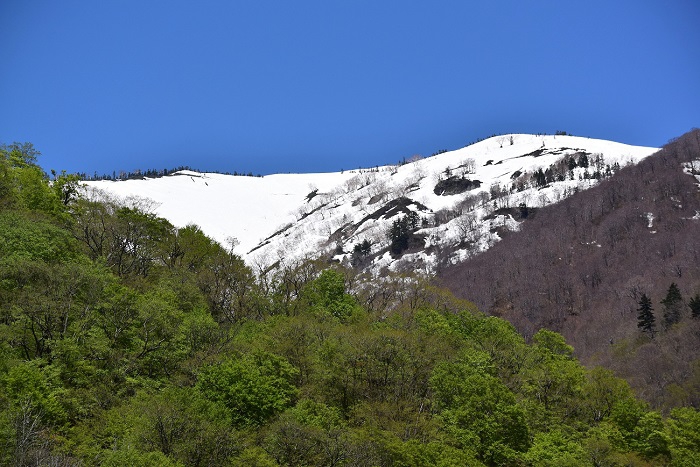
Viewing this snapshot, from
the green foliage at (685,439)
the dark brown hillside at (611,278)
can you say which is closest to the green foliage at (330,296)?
the green foliage at (685,439)

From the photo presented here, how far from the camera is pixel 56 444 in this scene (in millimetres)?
25609

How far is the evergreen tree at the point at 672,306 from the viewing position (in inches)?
4759

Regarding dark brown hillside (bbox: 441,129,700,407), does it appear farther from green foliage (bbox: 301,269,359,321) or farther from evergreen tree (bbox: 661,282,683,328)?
green foliage (bbox: 301,269,359,321)

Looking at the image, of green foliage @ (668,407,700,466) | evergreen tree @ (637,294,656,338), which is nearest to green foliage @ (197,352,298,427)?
green foliage @ (668,407,700,466)

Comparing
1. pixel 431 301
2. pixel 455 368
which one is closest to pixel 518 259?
pixel 431 301

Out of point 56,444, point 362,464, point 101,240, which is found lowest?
point 362,464

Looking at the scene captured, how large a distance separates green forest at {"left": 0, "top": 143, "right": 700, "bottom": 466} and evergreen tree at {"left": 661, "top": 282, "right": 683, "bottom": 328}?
84.0 meters

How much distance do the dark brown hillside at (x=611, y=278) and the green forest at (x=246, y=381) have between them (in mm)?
65858

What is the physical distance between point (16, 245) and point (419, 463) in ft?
90.8

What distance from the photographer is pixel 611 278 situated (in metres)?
162

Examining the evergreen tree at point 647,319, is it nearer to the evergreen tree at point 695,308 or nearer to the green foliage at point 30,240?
the evergreen tree at point 695,308

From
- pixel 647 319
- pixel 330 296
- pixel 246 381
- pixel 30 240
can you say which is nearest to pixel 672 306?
pixel 647 319

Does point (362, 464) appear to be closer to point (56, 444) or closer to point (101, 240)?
point (56, 444)

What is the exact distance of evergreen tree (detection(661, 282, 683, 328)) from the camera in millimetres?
120875
